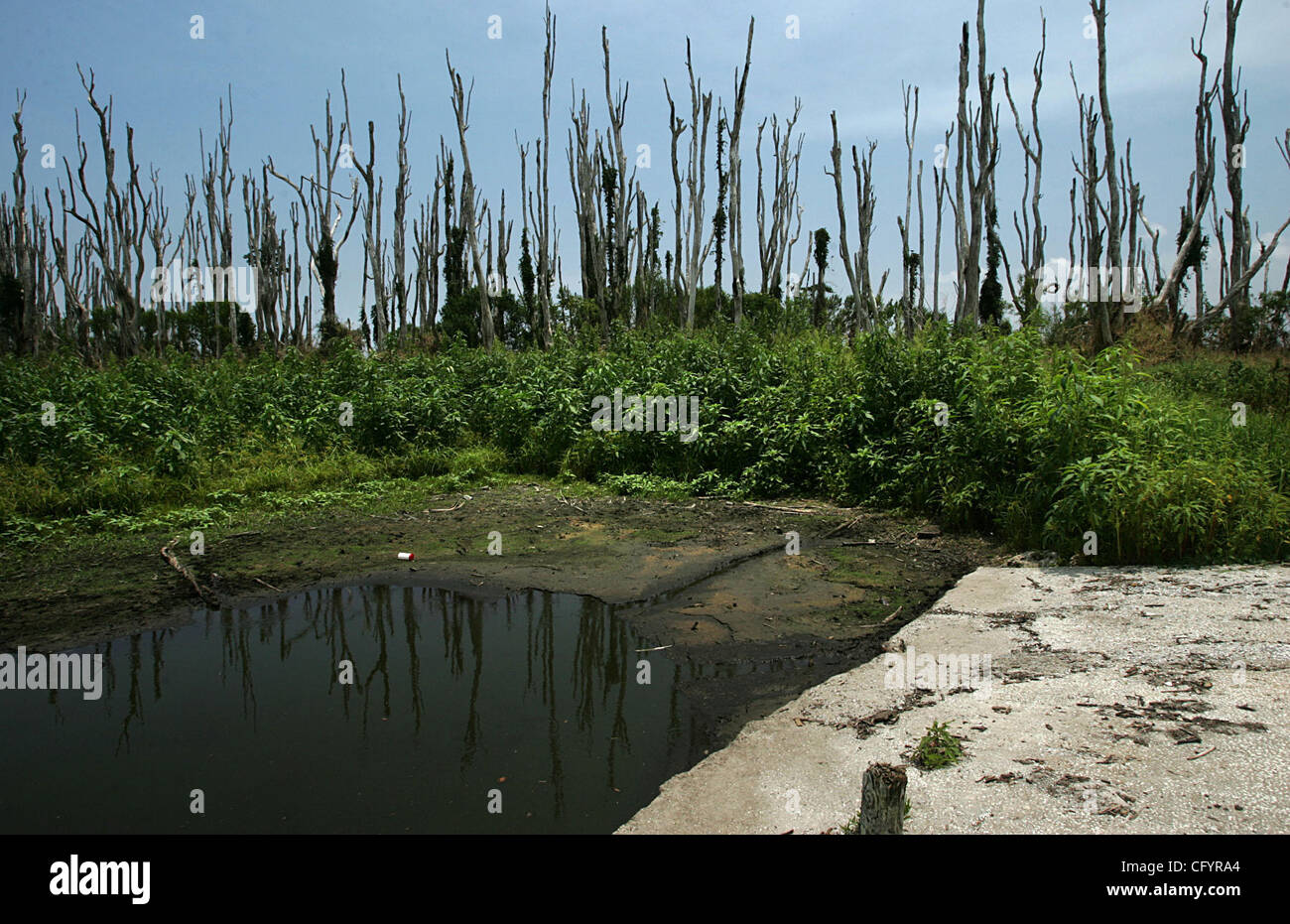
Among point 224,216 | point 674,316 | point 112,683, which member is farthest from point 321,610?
point 224,216

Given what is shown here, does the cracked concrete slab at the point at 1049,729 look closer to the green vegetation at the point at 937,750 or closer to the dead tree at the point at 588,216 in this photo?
the green vegetation at the point at 937,750

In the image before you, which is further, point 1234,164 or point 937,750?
point 1234,164

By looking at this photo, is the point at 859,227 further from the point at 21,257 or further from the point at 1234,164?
the point at 21,257

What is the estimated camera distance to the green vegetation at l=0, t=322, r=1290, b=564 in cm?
671

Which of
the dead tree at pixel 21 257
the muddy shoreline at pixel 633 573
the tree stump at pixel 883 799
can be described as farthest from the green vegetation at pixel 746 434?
the dead tree at pixel 21 257

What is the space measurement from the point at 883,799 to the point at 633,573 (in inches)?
177

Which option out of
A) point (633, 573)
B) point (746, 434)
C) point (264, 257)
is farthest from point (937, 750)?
point (264, 257)

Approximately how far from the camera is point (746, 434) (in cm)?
1040

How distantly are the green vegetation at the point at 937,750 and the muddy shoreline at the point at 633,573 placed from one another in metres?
0.91

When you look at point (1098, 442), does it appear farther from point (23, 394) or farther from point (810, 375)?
point (23, 394)

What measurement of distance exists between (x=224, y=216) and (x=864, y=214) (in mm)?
25513

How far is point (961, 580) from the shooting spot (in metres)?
6.38

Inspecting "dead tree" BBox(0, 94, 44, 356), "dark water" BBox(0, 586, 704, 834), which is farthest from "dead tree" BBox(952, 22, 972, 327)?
"dead tree" BBox(0, 94, 44, 356)

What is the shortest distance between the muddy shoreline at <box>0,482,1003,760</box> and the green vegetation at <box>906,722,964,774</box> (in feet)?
2.99
